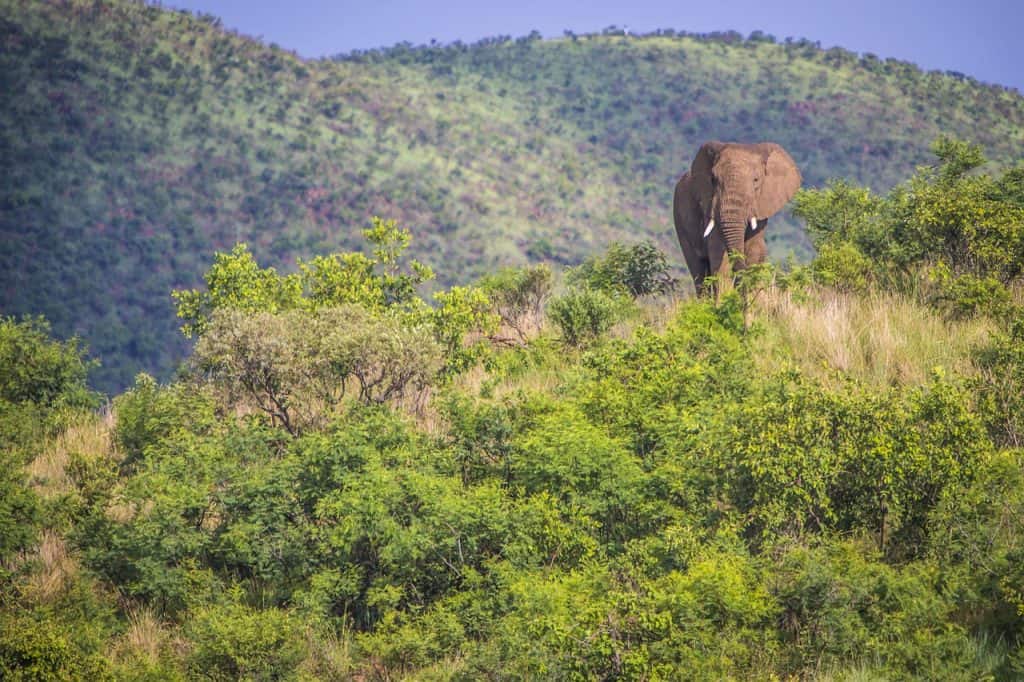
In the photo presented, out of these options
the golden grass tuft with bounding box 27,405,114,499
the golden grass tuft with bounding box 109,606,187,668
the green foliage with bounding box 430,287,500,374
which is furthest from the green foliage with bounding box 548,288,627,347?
the golden grass tuft with bounding box 109,606,187,668

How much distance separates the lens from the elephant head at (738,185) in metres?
19.2

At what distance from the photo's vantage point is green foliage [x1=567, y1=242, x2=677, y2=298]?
2011 cm

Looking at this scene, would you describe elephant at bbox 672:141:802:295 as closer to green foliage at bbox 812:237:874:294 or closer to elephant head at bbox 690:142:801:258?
elephant head at bbox 690:142:801:258

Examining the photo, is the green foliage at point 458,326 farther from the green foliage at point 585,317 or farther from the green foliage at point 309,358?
the green foliage at point 309,358

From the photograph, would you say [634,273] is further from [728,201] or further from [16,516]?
[16,516]

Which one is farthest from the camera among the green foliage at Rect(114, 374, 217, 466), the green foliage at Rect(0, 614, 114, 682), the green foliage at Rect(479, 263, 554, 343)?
the green foliage at Rect(479, 263, 554, 343)

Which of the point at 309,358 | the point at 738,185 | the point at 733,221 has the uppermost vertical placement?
the point at 738,185

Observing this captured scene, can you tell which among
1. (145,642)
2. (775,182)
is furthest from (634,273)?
(145,642)

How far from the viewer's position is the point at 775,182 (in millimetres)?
20625

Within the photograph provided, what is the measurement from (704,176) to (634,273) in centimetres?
178

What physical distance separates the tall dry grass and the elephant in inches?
104

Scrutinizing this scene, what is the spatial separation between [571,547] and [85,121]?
3292 inches

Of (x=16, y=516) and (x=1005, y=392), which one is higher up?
(x=1005, y=392)

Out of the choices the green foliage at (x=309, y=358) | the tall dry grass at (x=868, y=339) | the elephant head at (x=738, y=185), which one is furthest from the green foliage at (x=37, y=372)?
the tall dry grass at (x=868, y=339)
